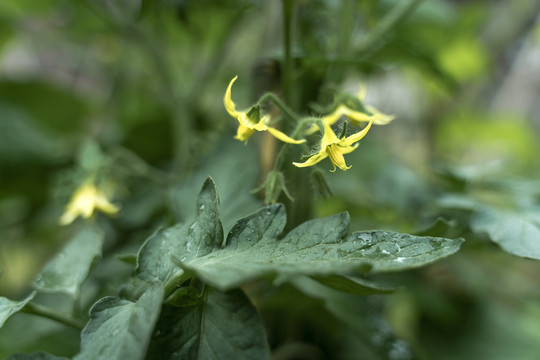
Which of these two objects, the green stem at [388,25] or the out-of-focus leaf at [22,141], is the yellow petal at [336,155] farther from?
the out-of-focus leaf at [22,141]

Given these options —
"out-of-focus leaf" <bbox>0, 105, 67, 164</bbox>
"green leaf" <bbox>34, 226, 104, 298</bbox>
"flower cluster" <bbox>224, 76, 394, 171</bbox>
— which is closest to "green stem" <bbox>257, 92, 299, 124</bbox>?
"flower cluster" <bbox>224, 76, 394, 171</bbox>

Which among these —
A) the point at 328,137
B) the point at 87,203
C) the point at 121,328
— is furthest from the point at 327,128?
the point at 87,203

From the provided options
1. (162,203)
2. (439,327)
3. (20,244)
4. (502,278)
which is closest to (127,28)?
(162,203)

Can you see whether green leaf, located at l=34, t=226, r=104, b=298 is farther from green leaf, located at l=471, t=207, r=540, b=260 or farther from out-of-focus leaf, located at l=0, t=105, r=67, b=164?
out-of-focus leaf, located at l=0, t=105, r=67, b=164

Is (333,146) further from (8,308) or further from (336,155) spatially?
(8,308)

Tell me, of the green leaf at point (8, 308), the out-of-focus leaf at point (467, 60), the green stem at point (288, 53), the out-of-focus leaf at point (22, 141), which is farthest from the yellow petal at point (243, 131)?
the out-of-focus leaf at point (467, 60)

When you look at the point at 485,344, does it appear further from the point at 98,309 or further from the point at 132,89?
the point at 132,89
